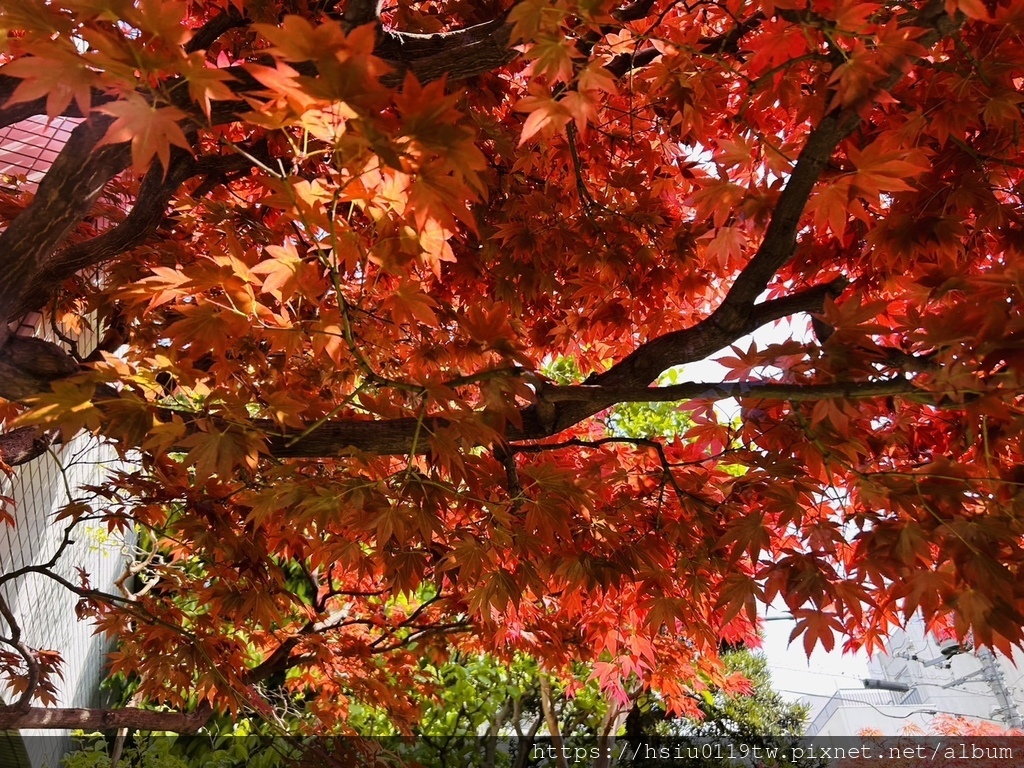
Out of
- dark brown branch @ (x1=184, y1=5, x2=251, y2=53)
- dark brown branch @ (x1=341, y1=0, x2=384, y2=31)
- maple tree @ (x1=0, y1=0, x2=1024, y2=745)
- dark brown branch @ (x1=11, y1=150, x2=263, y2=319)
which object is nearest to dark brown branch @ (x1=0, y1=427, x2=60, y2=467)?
maple tree @ (x1=0, y1=0, x2=1024, y2=745)

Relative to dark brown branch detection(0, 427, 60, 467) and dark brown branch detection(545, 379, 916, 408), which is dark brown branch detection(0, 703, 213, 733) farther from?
dark brown branch detection(545, 379, 916, 408)

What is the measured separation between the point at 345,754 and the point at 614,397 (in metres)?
2.21

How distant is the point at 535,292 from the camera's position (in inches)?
98.7

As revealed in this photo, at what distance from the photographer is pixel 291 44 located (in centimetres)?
90

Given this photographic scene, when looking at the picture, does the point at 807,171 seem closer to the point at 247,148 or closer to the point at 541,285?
the point at 541,285

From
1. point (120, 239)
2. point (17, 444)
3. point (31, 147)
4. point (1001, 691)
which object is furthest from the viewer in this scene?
point (1001, 691)

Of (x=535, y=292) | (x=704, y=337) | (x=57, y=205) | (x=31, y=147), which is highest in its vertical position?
(x=31, y=147)

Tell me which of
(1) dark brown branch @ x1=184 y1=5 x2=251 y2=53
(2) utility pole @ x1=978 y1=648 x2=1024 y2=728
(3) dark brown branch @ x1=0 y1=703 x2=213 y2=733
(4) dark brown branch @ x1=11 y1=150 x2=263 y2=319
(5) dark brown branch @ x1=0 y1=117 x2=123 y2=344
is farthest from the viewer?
(2) utility pole @ x1=978 y1=648 x2=1024 y2=728

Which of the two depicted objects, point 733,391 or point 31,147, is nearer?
point 733,391

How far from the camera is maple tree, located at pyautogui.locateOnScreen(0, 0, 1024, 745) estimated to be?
112 centimetres

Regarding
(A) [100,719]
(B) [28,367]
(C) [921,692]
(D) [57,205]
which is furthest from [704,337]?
(C) [921,692]

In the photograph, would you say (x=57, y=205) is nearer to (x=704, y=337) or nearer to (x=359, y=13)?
(x=359, y=13)

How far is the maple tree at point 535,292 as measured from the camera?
3.66 feet

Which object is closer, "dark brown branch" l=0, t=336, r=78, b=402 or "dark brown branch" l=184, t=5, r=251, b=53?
"dark brown branch" l=0, t=336, r=78, b=402
